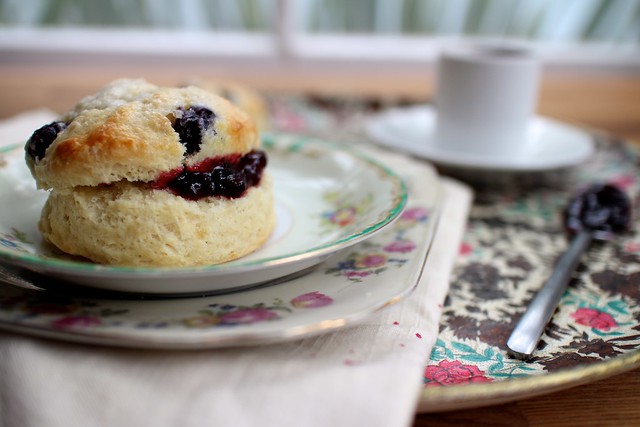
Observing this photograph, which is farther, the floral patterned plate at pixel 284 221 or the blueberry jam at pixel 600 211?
the blueberry jam at pixel 600 211

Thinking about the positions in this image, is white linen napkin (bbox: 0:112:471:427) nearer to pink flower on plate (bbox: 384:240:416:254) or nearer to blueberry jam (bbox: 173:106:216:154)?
pink flower on plate (bbox: 384:240:416:254)

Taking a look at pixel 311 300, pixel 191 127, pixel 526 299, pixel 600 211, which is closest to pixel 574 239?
pixel 600 211

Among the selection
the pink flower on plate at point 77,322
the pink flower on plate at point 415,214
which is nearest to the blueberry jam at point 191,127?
the pink flower on plate at point 77,322

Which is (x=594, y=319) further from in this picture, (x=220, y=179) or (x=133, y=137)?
(x=133, y=137)

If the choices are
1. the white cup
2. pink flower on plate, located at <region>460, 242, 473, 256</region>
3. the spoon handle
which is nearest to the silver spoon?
the spoon handle

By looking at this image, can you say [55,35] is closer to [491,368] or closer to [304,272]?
[304,272]

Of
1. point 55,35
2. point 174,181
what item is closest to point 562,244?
point 174,181

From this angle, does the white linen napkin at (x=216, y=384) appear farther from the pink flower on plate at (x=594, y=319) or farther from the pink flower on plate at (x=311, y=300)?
the pink flower on plate at (x=594, y=319)
